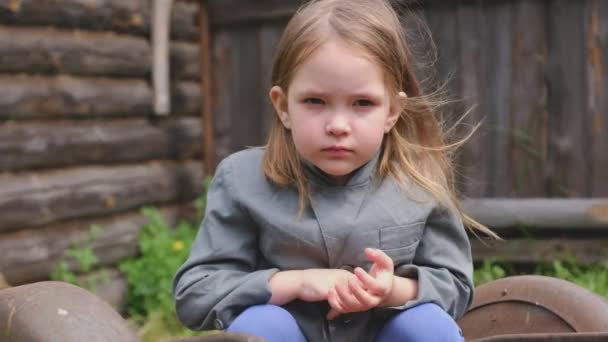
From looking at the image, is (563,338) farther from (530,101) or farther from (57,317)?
(530,101)

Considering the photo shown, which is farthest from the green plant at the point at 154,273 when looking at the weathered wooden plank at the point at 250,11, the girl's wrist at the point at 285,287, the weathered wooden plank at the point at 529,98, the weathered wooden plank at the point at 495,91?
the girl's wrist at the point at 285,287

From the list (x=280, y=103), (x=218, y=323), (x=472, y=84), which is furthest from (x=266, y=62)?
(x=218, y=323)

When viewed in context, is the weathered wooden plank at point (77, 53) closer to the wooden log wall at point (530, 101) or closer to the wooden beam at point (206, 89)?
the wooden beam at point (206, 89)

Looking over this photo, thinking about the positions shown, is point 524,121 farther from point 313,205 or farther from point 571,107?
point 313,205

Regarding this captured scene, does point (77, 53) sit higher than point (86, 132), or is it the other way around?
point (77, 53)

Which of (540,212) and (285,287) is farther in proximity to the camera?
(540,212)

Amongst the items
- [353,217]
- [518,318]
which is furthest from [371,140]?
[518,318]

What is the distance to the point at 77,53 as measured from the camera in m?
3.97

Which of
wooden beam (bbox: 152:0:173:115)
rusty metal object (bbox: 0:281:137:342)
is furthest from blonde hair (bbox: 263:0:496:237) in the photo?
wooden beam (bbox: 152:0:173:115)

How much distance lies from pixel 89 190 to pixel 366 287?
2.55 m

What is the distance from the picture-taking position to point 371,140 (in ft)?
6.03

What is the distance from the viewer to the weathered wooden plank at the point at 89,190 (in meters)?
3.62

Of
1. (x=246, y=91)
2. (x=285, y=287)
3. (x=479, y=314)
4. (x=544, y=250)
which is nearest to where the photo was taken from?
(x=285, y=287)

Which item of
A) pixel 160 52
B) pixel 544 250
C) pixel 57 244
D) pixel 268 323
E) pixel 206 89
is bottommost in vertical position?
pixel 544 250
